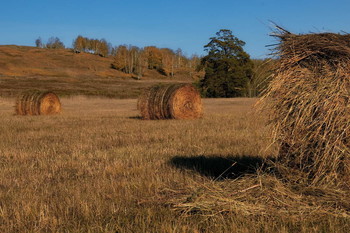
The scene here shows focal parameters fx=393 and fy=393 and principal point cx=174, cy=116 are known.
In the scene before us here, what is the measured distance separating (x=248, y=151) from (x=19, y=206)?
470cm

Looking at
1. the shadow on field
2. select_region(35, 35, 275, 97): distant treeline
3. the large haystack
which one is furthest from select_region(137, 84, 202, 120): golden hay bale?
select_region(35, 35, 275, 97): distant treeline

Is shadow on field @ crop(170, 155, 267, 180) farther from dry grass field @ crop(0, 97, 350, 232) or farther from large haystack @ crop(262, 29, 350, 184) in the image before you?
large haystack @ crop(262, 29, 350, 184)

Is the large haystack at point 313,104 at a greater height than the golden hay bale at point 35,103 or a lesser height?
greater

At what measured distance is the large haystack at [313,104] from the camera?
14.4 ft

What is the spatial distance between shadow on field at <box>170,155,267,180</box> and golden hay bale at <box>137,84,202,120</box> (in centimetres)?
924

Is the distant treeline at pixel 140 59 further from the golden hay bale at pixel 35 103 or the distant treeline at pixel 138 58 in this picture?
the golden hay bale at pixel 35 103

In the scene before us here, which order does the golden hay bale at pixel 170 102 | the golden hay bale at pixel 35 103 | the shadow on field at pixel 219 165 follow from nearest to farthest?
the shadow on field at pixel 219 165 → the golden hay bale at pixel 170 102 → the golden hay bale at pixel 35 103

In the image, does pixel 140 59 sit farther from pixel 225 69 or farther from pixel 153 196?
pixel 153 196

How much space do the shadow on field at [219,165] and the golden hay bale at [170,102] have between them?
30.3 feet

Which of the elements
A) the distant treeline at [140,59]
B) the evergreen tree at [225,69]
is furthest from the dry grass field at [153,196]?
the distant treeline at [140,59]

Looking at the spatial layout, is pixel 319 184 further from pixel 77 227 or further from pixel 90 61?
pixel 90 61

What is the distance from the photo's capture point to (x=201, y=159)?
7.02m

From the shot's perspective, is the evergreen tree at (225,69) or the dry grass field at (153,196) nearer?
the dry grass field at (153,196)

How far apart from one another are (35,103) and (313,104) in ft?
58.7
